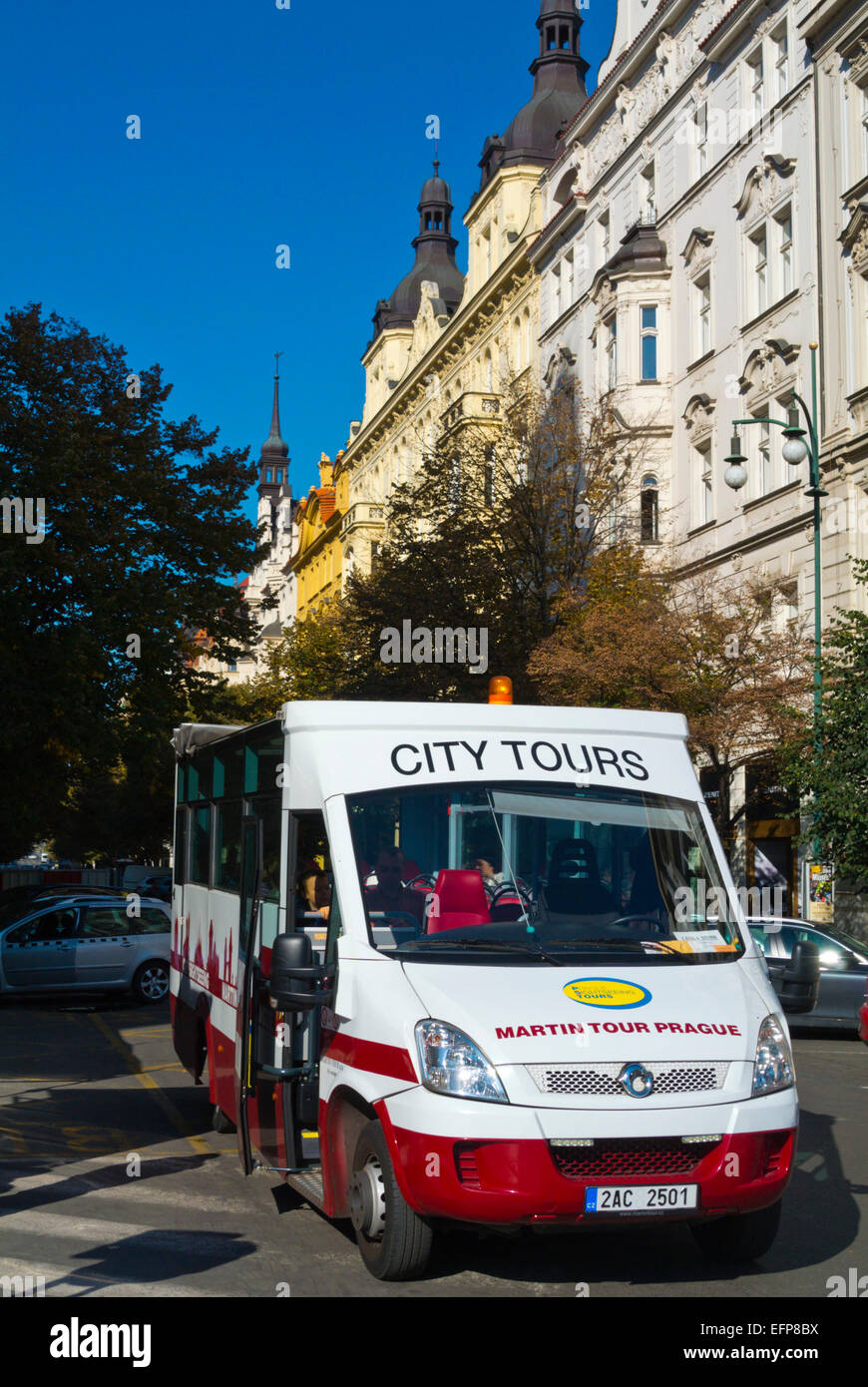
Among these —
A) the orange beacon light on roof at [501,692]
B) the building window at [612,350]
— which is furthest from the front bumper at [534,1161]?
the building window at [612,350]

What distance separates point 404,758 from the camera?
285 inches

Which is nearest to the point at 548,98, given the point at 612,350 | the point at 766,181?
the point at 612,350

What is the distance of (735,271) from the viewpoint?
109ft

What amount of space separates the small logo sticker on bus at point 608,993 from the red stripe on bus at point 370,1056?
2.34 ft

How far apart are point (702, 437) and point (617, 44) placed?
555 inches

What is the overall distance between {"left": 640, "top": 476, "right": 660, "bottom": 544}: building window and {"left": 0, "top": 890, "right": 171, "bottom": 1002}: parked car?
55.9ft

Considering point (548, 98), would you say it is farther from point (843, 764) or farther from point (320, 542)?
point (843, 764)

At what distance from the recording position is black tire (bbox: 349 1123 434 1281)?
6.12 metres

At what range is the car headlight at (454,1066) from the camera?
233 inches

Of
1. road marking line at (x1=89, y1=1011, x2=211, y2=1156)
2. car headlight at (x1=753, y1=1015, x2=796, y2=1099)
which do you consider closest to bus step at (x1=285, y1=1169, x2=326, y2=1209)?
car headlight at (x1=753, y1=1015, x2=796, y2=1099)

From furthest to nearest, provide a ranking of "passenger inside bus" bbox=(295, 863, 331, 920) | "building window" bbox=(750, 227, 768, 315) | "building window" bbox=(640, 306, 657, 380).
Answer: "building window" bbox=(640, 306, 657, 380) < "building window" bbox=(750, 227, 768, 315) < "passenger inside bus" bbox=(295, 863, 331, 920)

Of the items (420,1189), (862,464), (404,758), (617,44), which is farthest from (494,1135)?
(617,44)

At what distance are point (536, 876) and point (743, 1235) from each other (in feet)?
5.74

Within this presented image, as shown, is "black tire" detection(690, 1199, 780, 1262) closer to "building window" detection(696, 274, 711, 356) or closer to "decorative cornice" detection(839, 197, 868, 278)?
"decorative cornice" detection(839, 197, 868, 278)
